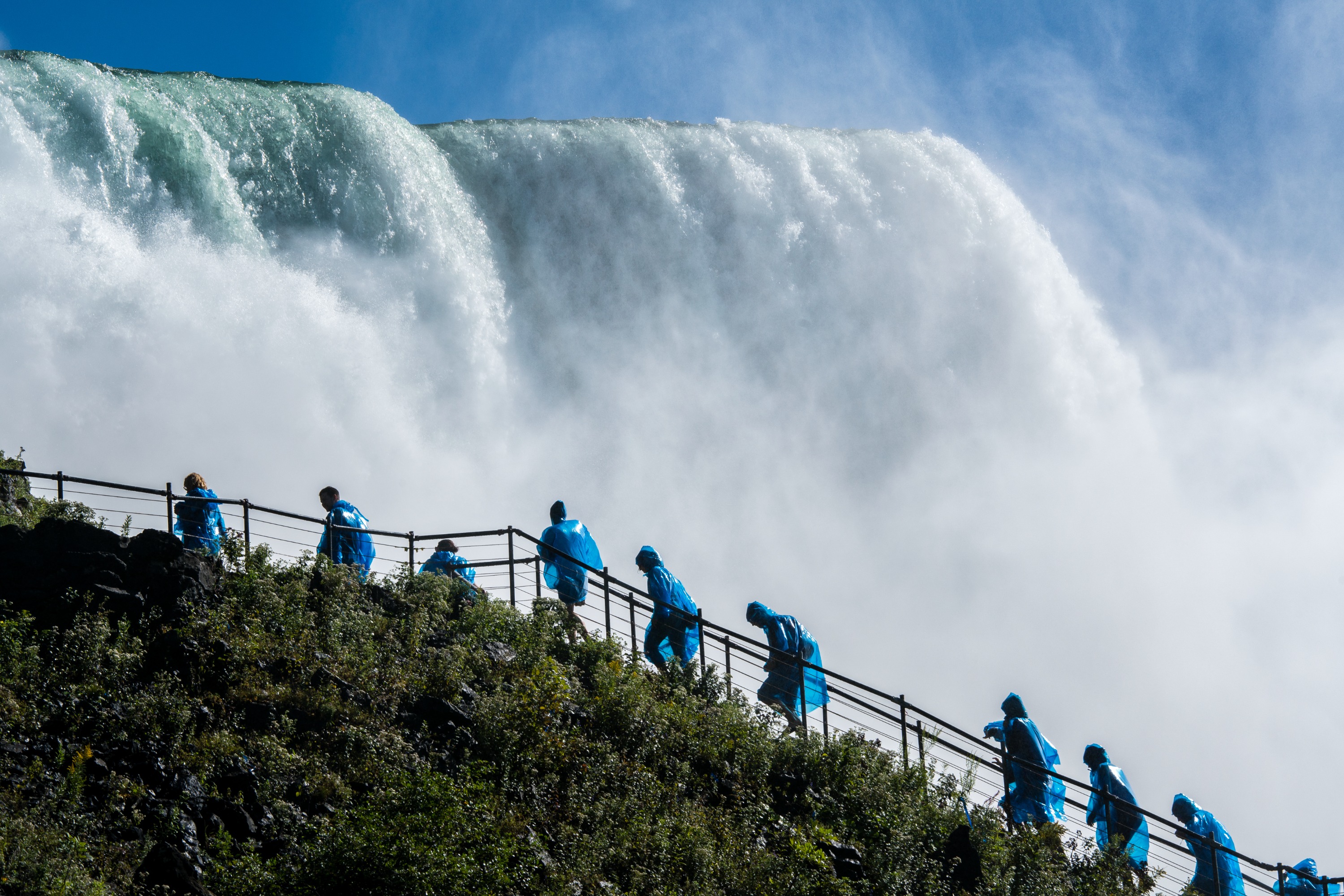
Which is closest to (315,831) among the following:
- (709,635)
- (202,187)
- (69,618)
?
(69,618)

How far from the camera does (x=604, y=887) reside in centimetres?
961

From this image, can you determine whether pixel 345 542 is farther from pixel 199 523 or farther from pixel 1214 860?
pixel 1214 860

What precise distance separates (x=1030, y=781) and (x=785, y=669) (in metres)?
2.84

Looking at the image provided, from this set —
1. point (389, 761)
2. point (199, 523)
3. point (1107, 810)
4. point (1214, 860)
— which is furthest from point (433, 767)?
point (1214, 860)

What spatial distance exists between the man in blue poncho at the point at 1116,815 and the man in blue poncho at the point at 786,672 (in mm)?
2979

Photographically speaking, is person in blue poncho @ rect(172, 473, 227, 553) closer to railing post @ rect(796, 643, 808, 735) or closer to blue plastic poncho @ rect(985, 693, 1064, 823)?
railing post @ rect(796, 643, 808, 735)

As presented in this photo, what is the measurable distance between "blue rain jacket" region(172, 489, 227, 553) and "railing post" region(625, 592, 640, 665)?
4.65 metres

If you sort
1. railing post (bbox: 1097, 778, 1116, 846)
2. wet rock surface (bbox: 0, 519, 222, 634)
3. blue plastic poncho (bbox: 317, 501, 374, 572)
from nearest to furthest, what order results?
wet rock surface (bbox: 0, 519, 222, 634), railing post (bbox: 1097, 778, 1116, 846), blue plastic poncho (bbox: 317, 501, 374, 572)

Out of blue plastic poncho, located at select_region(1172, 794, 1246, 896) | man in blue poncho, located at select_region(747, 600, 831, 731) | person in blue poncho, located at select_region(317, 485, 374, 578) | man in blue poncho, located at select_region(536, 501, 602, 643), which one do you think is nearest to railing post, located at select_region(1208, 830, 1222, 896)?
blue plastic poncho, located at select_region(1172, 794, 1246, 896)

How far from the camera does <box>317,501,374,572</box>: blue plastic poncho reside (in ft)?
48.8

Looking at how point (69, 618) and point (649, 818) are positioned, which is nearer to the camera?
point (649, 818)

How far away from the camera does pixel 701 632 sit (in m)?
14.7

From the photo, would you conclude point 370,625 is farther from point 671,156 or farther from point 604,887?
point 671,156

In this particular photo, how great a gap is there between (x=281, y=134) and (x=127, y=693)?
2186 centimetres
